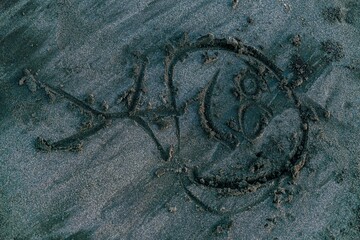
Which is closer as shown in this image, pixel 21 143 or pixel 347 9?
pixel 21 143

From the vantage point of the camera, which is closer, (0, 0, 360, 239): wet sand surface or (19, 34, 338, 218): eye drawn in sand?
(0, 0, 360, 239): wet sand surface

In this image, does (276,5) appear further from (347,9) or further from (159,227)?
(159,227)

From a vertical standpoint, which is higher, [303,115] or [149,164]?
[149,164]

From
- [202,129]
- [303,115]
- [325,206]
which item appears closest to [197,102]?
[202,129]

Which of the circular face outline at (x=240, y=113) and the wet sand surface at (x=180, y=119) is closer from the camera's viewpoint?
the wet sand surface at (x=180, y=119)

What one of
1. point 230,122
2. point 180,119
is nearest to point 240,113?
point 230,122

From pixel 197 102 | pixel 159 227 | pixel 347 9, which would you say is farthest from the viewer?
pixel 347 9
